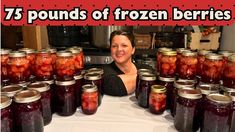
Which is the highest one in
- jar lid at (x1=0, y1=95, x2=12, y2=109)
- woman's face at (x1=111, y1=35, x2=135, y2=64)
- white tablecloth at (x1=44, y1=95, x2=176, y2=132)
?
woman's face at (x1=111, y1=35, x2=135, y2=64)

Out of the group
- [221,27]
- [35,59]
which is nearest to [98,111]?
[35,59]

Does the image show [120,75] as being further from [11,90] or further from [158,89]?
[11,90]

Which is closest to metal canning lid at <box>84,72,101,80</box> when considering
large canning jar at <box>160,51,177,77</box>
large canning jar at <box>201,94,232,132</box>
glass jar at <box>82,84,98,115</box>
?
glass jar at <box>82,84,98,115</box>

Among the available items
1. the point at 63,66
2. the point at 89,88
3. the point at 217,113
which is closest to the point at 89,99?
the point at 89,88

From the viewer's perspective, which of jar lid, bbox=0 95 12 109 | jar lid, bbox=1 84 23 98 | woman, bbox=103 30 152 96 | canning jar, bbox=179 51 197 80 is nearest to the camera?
jar lid, bbox=0 95 12 109

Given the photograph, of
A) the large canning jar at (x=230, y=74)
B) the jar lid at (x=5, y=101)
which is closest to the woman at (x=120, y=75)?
the large canning jar at (x=230, y=74)

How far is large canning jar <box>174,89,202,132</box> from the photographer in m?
0.90

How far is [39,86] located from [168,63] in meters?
0.58

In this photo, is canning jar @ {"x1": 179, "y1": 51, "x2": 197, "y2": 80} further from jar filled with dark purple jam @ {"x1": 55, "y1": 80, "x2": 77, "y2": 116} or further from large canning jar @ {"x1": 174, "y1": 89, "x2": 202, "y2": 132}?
jar filled with dark purple jam @ {"x1": 55, "y1": 80, "x2": 77, "y2": 116}

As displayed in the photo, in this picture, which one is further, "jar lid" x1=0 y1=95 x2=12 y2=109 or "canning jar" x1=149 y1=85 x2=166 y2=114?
"canning jar" x1=149 y1=85 x2=166 y2=114

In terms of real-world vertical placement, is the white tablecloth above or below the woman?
below

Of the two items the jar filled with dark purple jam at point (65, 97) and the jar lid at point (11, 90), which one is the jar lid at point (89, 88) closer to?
the jar filled with dark purple jam at point (65, 97)

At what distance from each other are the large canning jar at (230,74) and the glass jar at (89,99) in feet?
1.80

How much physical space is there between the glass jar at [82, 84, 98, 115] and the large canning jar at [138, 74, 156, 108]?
0.23m
